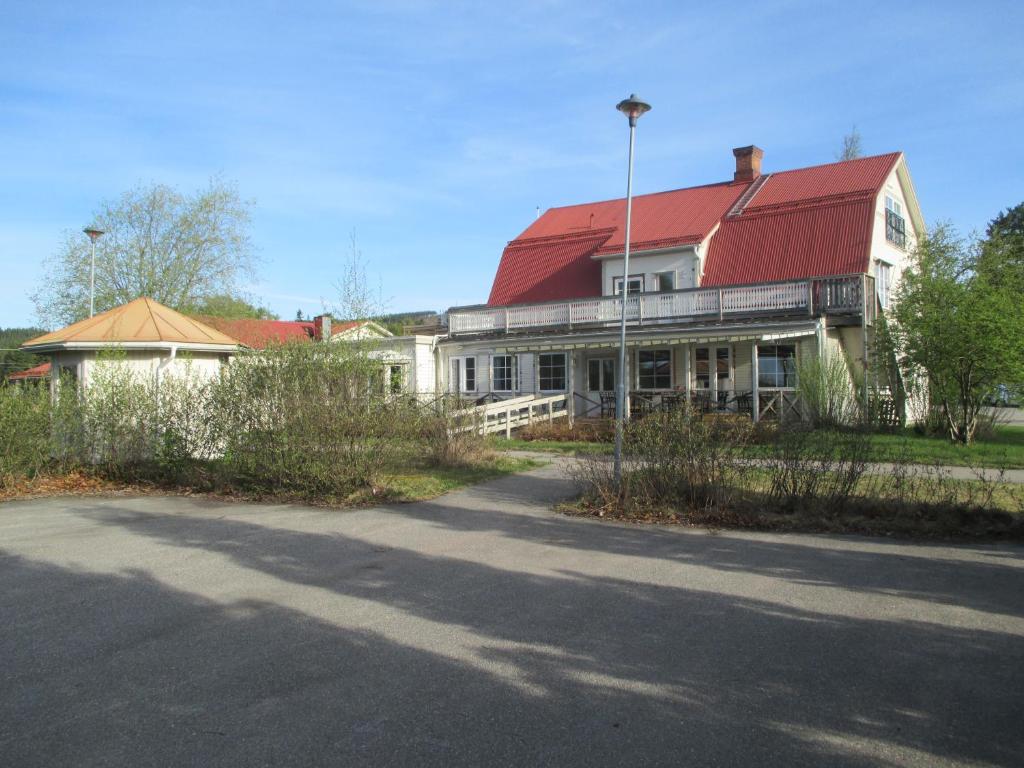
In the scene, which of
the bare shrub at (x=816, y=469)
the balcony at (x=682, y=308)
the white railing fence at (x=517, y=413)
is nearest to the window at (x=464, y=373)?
the balcony at (x=682, y=308)

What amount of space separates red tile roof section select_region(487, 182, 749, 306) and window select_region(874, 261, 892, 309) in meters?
5.56

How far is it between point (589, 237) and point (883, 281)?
1086cm

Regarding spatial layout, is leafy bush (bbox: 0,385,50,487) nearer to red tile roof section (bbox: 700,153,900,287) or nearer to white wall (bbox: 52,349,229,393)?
white wall (bbox: 52,349,229,393)

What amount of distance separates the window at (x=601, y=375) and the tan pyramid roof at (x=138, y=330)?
43.0 ft

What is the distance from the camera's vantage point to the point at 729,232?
26.3 meters

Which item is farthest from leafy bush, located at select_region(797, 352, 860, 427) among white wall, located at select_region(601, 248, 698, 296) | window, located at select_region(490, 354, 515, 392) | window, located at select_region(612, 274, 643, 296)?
window, located at select_region(490, 354, 515, 392)

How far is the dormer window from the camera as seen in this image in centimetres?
2523

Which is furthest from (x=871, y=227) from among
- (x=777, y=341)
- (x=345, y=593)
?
(x=345, y=593)

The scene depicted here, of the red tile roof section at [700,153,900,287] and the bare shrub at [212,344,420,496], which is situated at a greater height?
the red tile roof section at [700,153,900,287]

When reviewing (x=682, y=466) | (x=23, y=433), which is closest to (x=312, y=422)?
(x=682, y=466)

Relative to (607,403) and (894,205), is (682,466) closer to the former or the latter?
(607,403)

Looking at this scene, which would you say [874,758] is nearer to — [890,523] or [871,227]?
[890,523]

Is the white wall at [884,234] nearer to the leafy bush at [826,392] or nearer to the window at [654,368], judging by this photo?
the window at [654,368]

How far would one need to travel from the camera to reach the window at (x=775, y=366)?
70.7ft
